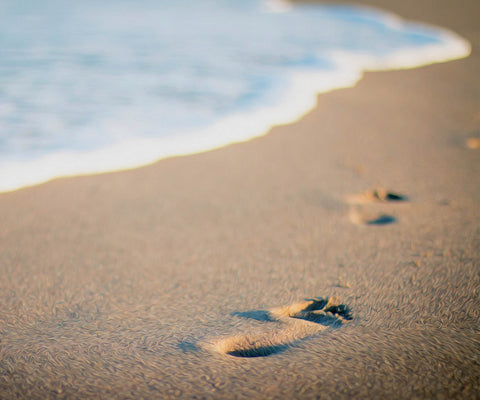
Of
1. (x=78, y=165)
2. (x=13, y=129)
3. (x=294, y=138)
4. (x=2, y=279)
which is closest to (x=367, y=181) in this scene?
(x=294, y=138)

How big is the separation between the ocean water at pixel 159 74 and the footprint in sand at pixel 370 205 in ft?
2.77

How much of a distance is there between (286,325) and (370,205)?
77cm

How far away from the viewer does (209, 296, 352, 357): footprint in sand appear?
106cm

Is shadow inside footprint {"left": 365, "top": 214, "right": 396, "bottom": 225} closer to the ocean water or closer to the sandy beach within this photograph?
the sandy beach

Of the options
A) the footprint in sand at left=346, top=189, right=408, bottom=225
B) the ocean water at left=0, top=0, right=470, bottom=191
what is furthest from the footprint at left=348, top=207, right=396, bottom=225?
the ocean water at left=0, top=0, right=470, bottom=191

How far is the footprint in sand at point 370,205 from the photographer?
1.59 m

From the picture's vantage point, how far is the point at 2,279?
1.30 m

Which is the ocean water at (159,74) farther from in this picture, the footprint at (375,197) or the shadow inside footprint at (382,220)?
the shadow inside footprint at (382,220)

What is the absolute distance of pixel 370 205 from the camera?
1.70 metres

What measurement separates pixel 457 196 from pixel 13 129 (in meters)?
2.24

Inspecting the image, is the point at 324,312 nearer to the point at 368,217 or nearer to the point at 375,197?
the point at 368,217

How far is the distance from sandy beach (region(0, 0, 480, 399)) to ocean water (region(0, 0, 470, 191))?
0.31 meters

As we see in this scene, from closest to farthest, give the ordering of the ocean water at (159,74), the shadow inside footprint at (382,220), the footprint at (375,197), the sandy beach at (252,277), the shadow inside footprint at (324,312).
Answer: the sandy beach at (252,277) < the shadow inside footprint at (324,312) < the shadow inside footprint at (382,220) < the footprint at (375,197) < the ocean water at (159,74)

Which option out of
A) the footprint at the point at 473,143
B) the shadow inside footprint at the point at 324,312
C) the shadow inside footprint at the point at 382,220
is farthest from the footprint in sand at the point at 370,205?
the footprint at the point at 473,143
